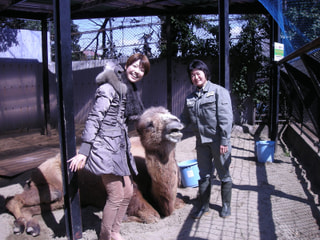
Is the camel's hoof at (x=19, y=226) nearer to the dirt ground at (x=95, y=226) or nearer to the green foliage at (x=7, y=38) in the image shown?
the dirt ground at (x=95, y=226)

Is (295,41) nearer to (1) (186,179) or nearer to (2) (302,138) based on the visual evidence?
(2) (302,138)

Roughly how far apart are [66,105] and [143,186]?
1.59m

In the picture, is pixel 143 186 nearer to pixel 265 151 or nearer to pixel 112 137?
pixel 112 137

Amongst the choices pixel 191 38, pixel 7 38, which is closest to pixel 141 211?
pixel 191 38

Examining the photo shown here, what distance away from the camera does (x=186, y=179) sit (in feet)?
14.9

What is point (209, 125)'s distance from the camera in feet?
11.2

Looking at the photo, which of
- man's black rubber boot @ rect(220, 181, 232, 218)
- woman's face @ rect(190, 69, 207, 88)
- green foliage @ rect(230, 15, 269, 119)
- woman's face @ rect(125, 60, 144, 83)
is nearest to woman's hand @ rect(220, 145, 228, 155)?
man's black rubber boot @ rect(220, 181, 232, 218)

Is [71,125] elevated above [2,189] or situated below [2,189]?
above

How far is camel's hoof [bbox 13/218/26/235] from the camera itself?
3.45 meters

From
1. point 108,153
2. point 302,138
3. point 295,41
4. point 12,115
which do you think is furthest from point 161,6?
point 12,115

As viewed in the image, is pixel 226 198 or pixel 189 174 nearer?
pixel 226 198

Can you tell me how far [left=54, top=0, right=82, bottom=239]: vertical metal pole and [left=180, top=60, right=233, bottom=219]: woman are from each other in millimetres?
1368

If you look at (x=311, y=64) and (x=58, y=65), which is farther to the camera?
(x=311, y=64)

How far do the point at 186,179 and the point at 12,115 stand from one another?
741 cm
